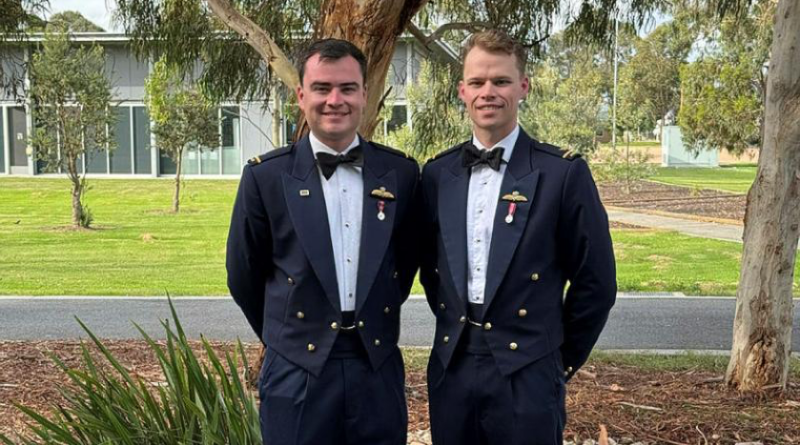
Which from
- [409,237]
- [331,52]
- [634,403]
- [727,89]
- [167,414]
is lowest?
[634,403]

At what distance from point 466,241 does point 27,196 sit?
1068 inches

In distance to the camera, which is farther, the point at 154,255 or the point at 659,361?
the point at 154,255

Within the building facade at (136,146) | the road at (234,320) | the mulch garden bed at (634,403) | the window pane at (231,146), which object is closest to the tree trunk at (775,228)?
the mulch garden bed at (634,403)

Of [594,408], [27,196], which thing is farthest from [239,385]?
[27,196]

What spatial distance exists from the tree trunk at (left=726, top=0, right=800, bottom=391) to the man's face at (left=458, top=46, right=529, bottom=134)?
3.47 meters

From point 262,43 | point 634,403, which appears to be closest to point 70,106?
point 262,43

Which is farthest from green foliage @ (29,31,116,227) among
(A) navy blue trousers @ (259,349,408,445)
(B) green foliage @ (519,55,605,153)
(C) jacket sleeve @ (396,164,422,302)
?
(A) navy blue trousers @ (259,349,408,445)

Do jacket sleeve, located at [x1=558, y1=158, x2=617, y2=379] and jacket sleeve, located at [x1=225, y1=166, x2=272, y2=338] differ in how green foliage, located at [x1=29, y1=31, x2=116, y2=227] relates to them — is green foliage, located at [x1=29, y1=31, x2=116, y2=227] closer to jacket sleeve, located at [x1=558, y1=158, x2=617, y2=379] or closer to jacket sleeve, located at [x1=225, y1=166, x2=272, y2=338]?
jacket sleeve, located at [x1=225, y1=166, x2=272, y2=338]

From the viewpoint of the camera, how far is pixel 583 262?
2.96 m

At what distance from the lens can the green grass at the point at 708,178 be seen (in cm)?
3164

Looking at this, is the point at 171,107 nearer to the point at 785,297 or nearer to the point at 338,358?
the point at 785,297

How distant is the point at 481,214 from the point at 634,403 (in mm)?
3199

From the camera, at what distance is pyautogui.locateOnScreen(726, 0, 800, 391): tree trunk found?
5.75 m

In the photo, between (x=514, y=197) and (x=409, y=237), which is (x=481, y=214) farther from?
(x=409, y=237)
